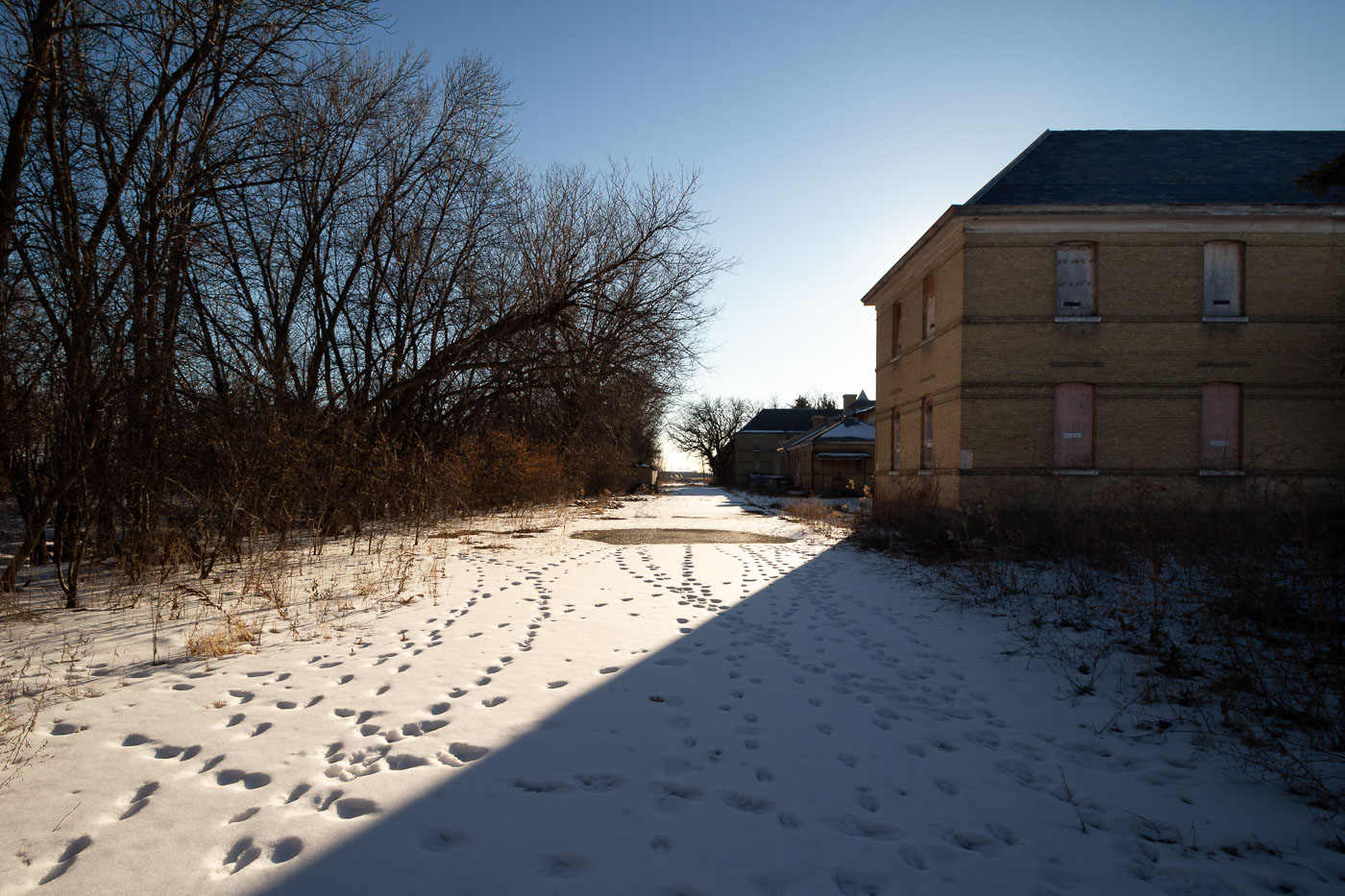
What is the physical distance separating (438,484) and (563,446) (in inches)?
300

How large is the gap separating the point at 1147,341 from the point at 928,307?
16.3ft

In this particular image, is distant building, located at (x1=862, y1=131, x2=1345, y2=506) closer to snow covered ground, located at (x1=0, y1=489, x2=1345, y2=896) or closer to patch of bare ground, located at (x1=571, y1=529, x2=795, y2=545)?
patch of bare ground, located at (x1=571, y1=529, x2=795, y2=545)

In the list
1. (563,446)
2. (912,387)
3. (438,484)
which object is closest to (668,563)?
(438,484)

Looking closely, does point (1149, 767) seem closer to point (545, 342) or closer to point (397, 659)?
point (397, 659)

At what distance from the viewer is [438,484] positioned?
42.2ft

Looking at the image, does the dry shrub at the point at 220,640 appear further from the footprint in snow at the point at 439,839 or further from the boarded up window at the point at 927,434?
the boarded up window at the point at 927,434

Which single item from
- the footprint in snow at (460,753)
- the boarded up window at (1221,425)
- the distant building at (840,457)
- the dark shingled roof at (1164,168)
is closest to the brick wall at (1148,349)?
the boarded up window at (1221,425)

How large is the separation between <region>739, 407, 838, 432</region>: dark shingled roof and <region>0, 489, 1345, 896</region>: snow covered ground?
65.9m

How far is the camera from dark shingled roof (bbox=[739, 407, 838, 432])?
7134 cm

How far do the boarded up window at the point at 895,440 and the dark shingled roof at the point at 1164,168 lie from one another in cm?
671

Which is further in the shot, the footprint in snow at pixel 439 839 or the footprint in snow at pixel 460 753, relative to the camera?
the footprint in snow at pixel 460 753

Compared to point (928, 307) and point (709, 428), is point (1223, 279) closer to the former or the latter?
point (928, 307)

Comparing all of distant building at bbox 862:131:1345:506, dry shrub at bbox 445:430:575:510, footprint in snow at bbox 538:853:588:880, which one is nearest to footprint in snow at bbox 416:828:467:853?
footprint in snow at bbox 538:853:588:880

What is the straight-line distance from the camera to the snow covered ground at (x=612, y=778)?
8.39 feet
